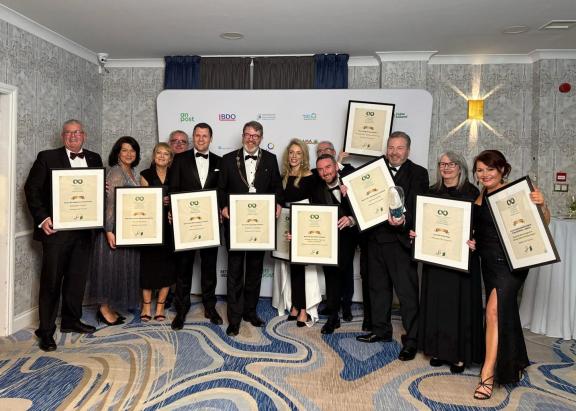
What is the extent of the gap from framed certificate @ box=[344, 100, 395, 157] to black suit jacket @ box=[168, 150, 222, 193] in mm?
1485

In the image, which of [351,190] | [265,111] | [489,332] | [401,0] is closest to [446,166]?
[351,190]

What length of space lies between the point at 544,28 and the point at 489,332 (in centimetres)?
295

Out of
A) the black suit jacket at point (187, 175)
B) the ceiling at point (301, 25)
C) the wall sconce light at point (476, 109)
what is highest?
the ceiling at point (301, 25)

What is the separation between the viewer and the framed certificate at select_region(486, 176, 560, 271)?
2.57m

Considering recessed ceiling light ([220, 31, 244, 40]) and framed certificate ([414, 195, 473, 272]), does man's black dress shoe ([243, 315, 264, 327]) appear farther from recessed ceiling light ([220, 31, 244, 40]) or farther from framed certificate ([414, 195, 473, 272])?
recessed ceiling light ([220, 31, 244, 40])

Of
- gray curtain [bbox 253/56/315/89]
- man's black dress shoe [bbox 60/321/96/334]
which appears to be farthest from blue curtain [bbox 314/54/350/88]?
man's black dress shoe [bbox 60/321/96/334]

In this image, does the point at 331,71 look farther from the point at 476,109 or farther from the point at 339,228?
the point at 339,228

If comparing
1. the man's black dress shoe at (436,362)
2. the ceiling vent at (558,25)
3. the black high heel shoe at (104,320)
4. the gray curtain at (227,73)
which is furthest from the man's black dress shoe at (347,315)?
the ceiling vent at (558,25)

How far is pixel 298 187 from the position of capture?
402cm

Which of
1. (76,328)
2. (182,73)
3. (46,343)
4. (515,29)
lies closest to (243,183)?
(76,328)

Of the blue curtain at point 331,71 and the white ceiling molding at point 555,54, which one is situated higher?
the white ceiling molding at point 555,54

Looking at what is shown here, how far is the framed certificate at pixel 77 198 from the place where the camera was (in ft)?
11.3

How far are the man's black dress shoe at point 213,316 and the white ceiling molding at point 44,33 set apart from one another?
299 cm

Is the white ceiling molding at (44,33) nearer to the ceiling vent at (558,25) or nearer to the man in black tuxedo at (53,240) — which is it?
the man in black tuxedo at (53,240)
